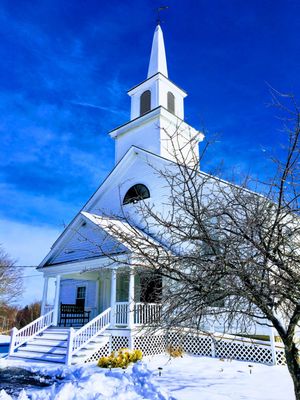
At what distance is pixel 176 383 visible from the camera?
7.71 meters

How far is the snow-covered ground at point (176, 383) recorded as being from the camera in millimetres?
6438

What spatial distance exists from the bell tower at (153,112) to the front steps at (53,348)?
33.7 feet

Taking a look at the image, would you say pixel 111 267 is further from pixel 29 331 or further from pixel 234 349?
pixel 234 349

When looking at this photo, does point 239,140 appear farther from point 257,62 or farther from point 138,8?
point 138,8

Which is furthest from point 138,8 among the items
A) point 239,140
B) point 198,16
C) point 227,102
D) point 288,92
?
point 288,92

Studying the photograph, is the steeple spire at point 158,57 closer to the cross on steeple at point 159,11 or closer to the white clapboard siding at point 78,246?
the cross on steeple at point 159,11

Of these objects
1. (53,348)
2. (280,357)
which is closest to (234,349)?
(280,357)

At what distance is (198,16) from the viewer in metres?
12.0

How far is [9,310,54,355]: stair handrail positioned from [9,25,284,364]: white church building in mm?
11

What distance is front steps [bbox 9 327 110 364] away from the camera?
36.8 ft

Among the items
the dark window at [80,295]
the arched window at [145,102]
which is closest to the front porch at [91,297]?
the dark window at [80,295]

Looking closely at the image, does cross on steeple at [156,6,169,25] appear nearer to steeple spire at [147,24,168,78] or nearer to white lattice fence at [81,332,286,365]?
steeple spire at [147,24,168,78]

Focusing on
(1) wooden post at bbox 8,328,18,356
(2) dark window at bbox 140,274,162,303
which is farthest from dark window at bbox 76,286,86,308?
(2) dark window at bbox 140,274,162,303

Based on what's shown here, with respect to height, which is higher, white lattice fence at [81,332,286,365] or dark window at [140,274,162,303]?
dark window at [140,274,162,303]
